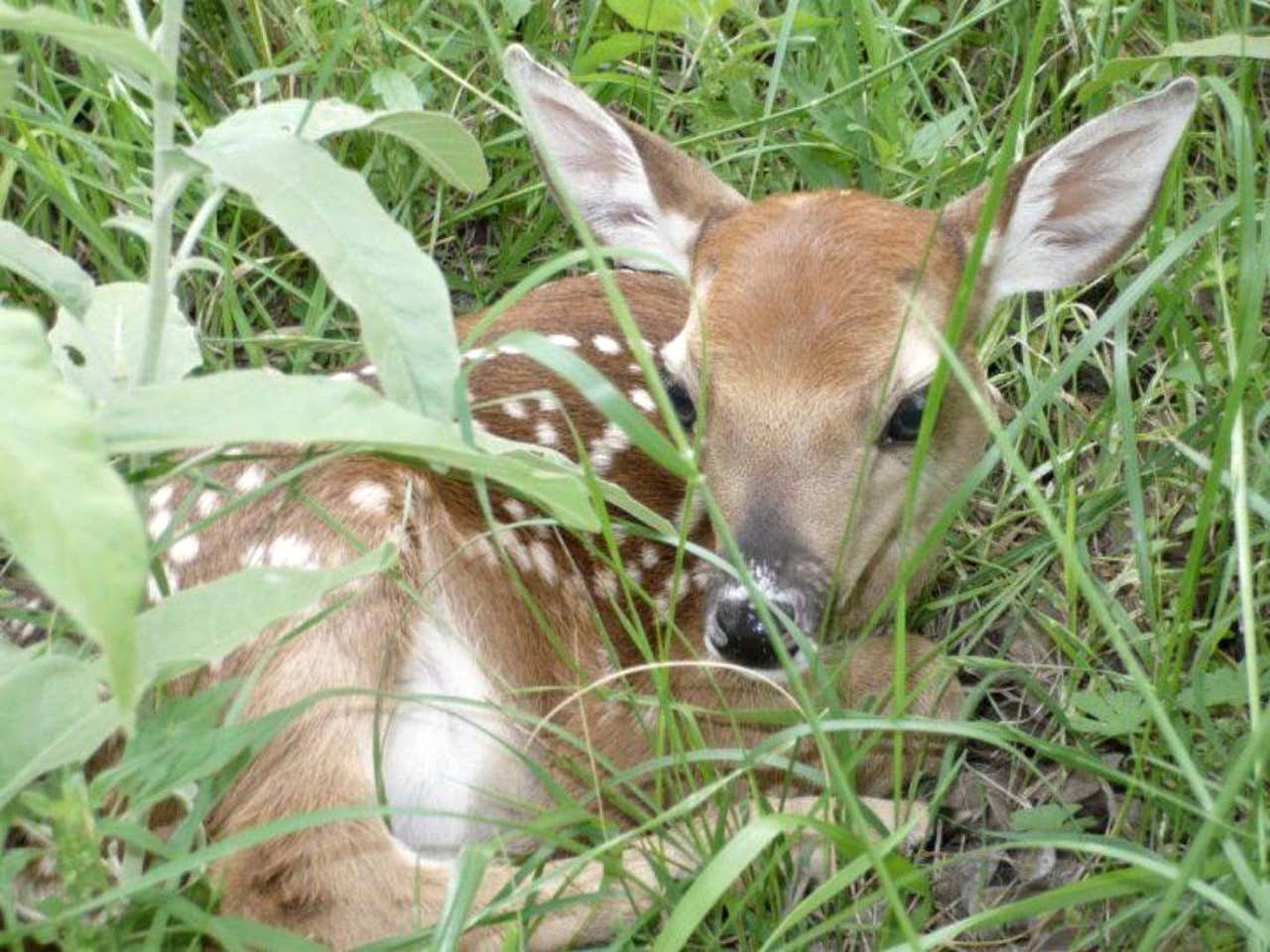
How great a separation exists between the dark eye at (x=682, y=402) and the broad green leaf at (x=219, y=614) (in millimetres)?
1374

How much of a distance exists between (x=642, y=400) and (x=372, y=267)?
76.7 inches

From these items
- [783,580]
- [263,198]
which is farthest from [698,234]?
[263,198]

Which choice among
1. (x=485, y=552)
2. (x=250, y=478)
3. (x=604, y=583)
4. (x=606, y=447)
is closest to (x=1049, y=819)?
(x=604, y=583)

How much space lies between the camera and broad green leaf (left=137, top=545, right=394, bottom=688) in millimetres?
2076

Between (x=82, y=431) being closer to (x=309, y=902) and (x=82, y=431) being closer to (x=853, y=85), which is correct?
(x=309, y=902)

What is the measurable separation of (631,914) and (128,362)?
1.13 m

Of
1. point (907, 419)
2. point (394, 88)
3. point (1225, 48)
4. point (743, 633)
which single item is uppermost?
point (1225, 48)

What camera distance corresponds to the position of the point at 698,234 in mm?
3688

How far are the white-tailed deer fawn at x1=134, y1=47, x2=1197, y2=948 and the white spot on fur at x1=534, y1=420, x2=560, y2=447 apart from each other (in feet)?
0.04

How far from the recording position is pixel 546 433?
373 centimetres

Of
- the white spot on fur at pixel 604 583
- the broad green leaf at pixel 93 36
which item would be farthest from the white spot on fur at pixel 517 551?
the broad green leaf at pixel 93 36

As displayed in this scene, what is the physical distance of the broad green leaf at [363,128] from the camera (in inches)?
87.7

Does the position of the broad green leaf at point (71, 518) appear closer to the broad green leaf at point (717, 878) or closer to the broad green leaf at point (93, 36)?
the broad green leaf at point (93, 36)

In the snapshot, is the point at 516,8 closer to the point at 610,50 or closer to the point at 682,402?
the point at 610,50
